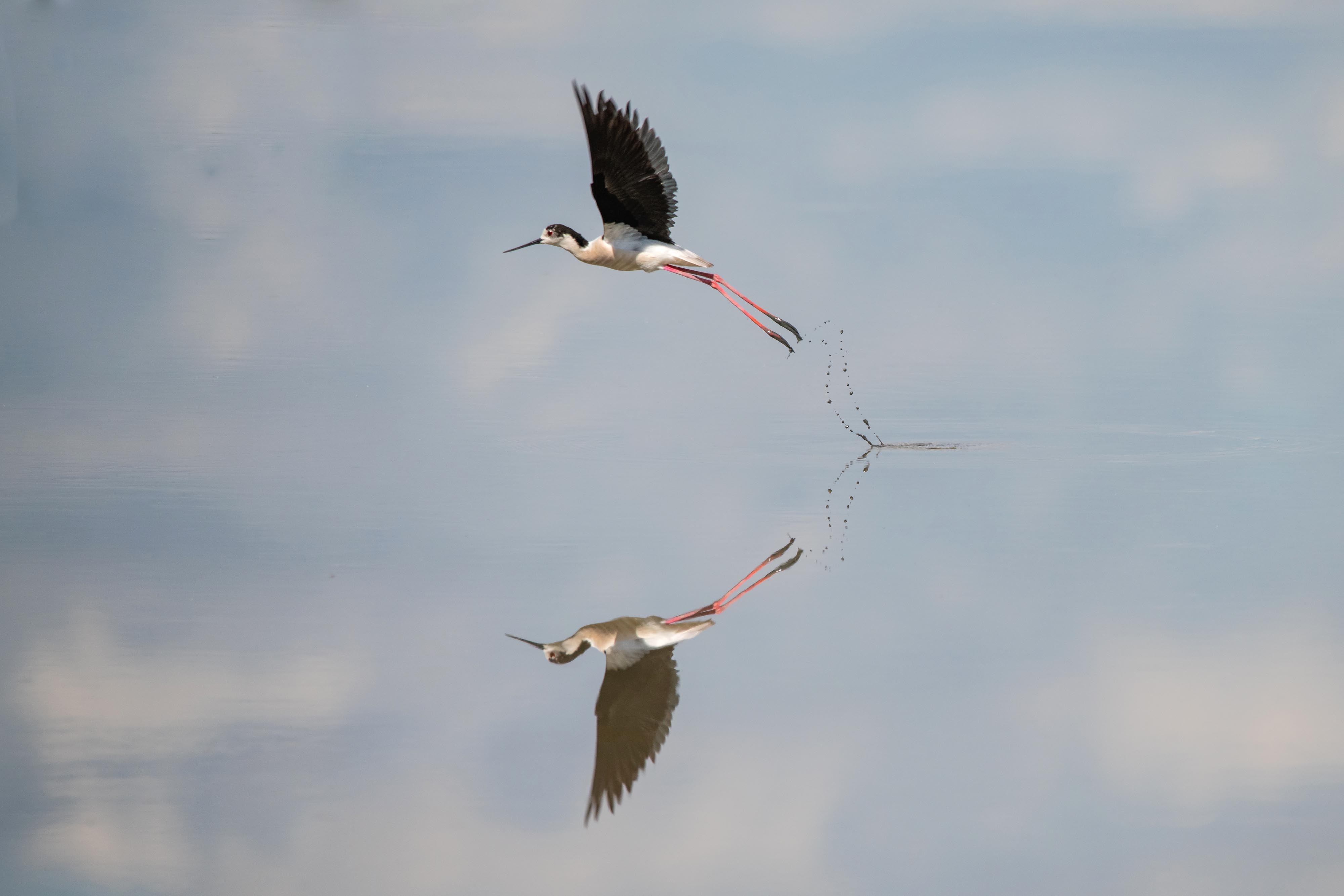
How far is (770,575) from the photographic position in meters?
5.98

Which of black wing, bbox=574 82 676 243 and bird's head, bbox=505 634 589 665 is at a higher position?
black wing, bbox=574 82 676 243

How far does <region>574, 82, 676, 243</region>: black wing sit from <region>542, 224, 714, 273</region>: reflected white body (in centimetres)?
5

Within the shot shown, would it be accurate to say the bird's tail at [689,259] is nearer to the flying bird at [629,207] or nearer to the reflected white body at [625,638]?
the flying bird at [629,207]

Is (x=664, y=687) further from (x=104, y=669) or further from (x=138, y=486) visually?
(x=138, y=486)

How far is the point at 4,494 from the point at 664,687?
417cm

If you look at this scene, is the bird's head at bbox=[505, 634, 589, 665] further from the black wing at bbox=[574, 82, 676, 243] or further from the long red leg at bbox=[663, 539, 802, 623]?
the black wing at bbox=[574, 82, 676, 243]

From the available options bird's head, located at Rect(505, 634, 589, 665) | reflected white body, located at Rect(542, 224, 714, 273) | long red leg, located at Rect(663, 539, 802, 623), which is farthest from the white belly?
bird's head, located at Rect(505, 634, 589, 665)

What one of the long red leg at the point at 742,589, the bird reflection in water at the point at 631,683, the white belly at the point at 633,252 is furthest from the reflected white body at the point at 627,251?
the bird reflection in water at the point at 631,683

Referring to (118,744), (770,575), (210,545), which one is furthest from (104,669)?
(770,575)

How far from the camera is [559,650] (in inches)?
198

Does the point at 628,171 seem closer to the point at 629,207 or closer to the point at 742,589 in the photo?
the point at 629,207

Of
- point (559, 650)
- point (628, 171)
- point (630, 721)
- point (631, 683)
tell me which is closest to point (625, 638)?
point (559, 650)

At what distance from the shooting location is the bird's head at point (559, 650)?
498 cm

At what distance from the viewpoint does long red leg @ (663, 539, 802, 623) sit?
5.42 m
